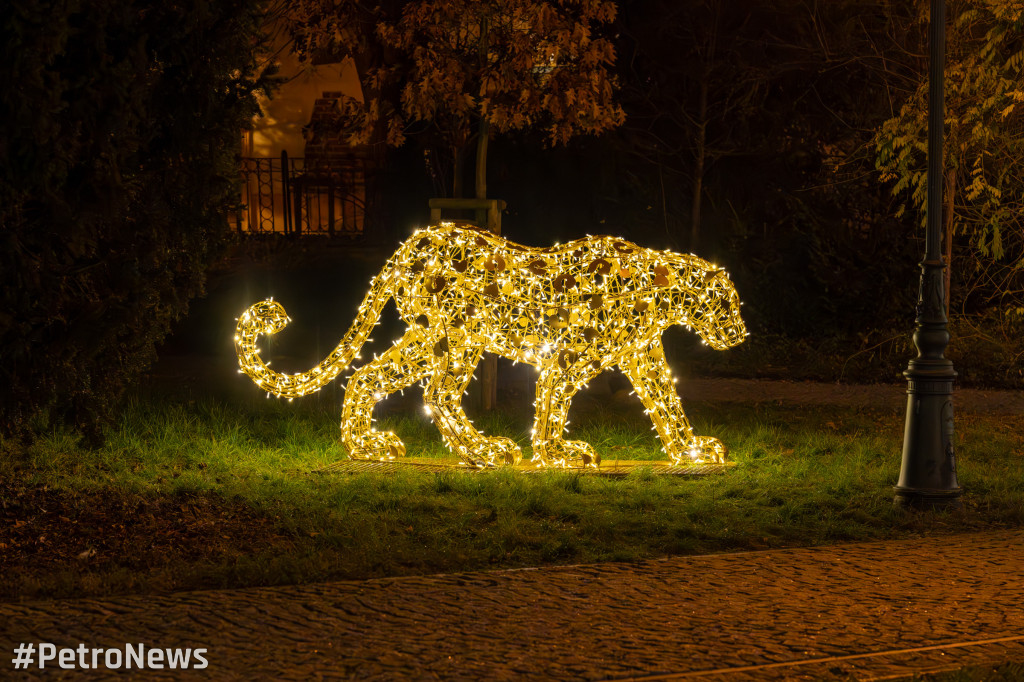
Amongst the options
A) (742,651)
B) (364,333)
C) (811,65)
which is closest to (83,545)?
(364,333)

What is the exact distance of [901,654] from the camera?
5156mm

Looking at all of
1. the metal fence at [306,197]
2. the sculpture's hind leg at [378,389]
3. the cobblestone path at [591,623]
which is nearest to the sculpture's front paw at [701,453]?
the sculpture's hind leg at [378,389]

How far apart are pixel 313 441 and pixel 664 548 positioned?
4.06m

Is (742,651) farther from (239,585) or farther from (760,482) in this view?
(760,482)

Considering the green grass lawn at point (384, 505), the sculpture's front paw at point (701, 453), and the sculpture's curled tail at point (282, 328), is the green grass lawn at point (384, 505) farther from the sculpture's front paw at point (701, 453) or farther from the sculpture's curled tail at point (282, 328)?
the sculpture's curled tail at point (282, 328)

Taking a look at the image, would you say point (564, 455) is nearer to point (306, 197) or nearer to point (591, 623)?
point (591, 623)

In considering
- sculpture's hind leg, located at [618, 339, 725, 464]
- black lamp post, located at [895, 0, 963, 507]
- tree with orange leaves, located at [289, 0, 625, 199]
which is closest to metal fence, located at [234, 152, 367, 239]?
tree with orange leaves, located at [289, 0, 625, 199]

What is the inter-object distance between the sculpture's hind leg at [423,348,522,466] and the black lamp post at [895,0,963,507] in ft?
9.38

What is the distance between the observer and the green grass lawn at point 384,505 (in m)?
6.52

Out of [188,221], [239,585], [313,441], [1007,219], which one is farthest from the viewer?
[1007,219]

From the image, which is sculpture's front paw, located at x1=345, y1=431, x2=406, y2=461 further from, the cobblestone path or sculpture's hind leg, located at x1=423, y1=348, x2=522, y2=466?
the cobblestone path

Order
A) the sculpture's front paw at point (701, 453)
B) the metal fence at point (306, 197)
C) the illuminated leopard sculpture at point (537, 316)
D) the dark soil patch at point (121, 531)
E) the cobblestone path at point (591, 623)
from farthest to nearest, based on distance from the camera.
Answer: the metal fence at point (306, 197), the sculpture's front paw at point (701, 453), the illuminated leopard sculpture at point (537, 316), the dark soil patch at point (121, 531), the cobblestone path at point (591, 623)

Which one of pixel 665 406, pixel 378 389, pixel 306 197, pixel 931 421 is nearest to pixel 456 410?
pixel 378 389

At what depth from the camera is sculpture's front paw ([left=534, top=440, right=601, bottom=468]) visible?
9094 mm
